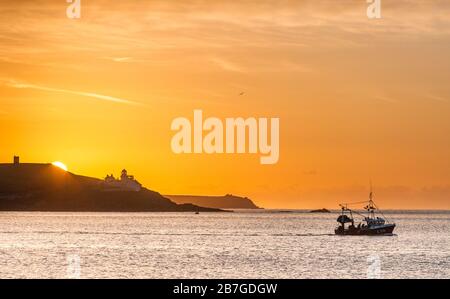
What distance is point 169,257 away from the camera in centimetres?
10931

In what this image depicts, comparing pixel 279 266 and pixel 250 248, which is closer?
pixel 279 266

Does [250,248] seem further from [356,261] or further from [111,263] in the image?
[111,263]

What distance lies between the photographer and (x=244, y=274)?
277 ft

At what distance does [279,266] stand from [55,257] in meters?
30.6
